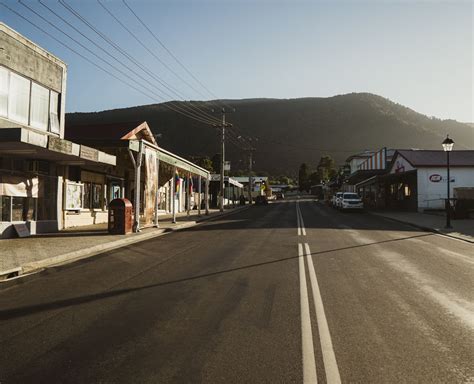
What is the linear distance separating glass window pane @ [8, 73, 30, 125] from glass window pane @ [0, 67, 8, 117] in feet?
0.72

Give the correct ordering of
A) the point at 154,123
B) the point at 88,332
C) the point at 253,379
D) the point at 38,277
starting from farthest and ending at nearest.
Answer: the point at 154,123 < the point at 38,277 < the point at 88,332 < the point at 253,379

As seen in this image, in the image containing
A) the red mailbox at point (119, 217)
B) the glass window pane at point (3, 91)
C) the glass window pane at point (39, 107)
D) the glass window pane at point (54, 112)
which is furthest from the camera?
the glass window pane at point (54, 112)

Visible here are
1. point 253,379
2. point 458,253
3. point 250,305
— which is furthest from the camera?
point 458,253

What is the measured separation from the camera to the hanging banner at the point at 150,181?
63.0 ft

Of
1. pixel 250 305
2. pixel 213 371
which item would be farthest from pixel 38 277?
pixel 213 371

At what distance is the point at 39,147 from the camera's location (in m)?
13.4

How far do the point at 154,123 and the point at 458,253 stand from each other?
137 metres

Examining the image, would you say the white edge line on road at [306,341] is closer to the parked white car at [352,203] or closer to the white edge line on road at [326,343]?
the white edge line on road at [326,343]

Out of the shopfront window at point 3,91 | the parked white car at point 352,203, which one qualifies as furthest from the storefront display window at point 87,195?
the parked white car at point 352,203

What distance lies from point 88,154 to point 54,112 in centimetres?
311

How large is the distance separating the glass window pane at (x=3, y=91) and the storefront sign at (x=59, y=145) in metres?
2.24

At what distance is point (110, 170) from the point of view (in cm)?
2431

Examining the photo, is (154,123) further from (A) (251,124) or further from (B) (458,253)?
(B) (458,253)

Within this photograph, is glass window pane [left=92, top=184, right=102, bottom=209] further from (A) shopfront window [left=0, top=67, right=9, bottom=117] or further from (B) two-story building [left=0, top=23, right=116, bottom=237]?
(A) shopfront window [left=0, top=67, right=9, bottom=117]
